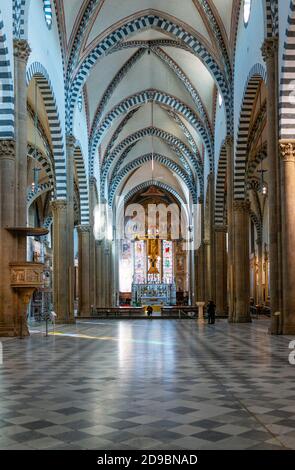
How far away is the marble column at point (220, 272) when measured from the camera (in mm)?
29016

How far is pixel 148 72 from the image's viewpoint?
3108 centimetres

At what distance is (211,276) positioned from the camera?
3011 centimetres

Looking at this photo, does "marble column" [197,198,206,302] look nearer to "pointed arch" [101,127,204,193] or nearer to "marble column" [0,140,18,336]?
"pointed arch" [101,127,204,193]

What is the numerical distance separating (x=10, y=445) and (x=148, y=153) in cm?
4005

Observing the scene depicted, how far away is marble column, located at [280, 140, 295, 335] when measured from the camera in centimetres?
1472

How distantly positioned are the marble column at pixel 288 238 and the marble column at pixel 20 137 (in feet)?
21.5

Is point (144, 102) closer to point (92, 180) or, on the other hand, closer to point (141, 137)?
point (92, 180)

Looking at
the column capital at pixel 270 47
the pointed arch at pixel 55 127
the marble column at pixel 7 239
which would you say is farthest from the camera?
the pointed arch at pixel 55 127

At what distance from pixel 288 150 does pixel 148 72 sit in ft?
57.8

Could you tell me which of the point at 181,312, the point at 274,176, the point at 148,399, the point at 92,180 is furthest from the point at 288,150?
the point at 92,180

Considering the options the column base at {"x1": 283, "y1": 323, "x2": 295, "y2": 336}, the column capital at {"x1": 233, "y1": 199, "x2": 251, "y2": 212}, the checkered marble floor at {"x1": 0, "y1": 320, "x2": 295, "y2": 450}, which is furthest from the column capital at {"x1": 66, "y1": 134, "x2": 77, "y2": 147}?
the checkered marble floor at {"x1": 0, "y1": 320, "x2": 295, "y2": 450}

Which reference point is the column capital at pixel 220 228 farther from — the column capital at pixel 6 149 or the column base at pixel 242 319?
the column capital at pixel 6 149

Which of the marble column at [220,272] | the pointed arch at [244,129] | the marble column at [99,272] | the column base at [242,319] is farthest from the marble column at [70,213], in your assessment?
the marble column at [99,272]

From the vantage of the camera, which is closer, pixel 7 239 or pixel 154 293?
pixel 7 239
